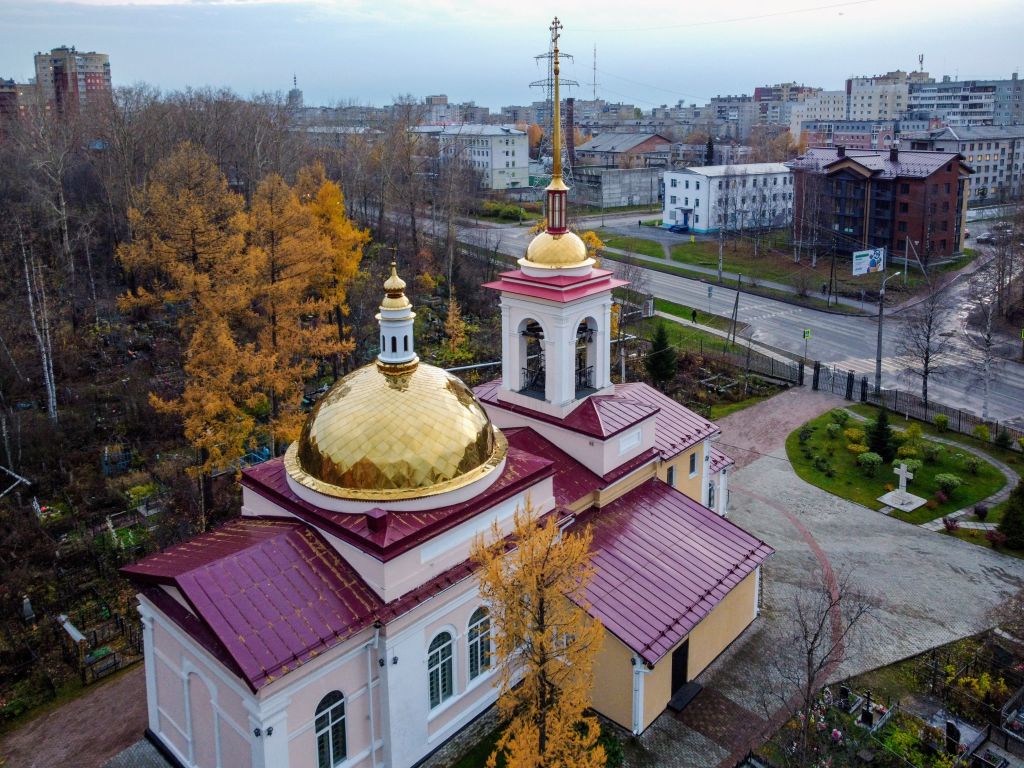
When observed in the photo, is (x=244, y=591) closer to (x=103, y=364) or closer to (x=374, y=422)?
(x=374, y=422)

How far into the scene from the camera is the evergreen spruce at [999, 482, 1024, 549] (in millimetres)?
20234

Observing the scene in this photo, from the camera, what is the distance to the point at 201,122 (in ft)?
160

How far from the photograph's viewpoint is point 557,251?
1648cm

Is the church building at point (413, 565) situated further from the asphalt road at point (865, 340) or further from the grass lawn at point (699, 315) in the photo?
the grass lawn at point (699, 315)

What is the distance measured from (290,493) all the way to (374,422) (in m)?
1.98

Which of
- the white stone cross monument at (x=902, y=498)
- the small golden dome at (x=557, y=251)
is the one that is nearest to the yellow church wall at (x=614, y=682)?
the small golden dome at (x=557, y=251)

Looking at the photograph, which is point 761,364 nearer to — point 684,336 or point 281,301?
point 684,336

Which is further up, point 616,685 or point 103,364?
point 103,364

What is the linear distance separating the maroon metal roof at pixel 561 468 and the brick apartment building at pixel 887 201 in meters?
40.8

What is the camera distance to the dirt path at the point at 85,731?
14086 millimetres

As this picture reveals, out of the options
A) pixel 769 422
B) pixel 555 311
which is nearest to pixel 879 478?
pixel 769 422

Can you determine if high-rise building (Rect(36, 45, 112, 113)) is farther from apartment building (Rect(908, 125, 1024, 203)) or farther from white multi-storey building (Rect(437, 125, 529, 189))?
apartment building (Rect(908, 125, 1024, 203))

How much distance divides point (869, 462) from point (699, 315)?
18777mm

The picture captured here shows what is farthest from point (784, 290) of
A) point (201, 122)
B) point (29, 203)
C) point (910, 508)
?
point (29, 203)
